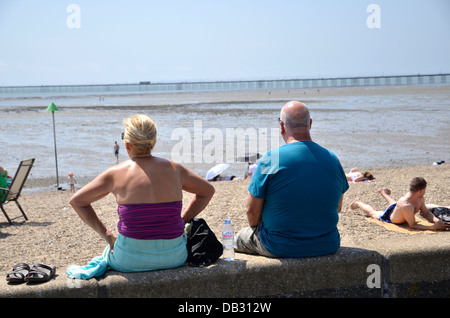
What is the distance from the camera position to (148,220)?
268 cm

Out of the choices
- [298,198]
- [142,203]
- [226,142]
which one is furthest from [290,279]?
[226,142]

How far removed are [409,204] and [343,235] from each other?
816mm

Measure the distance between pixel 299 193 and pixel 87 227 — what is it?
4.67 m

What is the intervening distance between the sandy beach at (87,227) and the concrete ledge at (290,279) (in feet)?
4.70

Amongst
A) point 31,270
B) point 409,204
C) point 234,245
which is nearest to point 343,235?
point 409,204

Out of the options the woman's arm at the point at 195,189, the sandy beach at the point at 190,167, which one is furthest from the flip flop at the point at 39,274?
the woman's arm at the point at 195,189

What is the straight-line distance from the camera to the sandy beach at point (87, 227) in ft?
18.3

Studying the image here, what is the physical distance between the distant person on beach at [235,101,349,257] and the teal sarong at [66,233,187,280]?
540 millimetres

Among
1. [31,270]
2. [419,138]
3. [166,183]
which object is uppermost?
[166,183]

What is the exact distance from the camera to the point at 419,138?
779 inches

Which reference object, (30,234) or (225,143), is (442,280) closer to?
(30,234)

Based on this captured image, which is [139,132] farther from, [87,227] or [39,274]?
[87,227]

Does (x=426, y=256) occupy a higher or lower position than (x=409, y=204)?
higher

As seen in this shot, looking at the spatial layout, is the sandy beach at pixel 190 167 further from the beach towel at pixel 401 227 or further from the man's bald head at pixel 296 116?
the man's bald head at pixel 296 116
